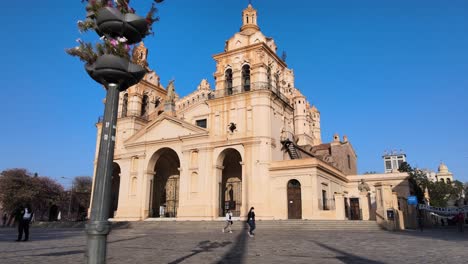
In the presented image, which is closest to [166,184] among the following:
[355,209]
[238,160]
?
[238,160]

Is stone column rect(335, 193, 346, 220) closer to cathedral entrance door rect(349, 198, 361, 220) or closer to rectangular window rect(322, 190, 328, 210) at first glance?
rectangular window rect(322, 190, 328, 210)

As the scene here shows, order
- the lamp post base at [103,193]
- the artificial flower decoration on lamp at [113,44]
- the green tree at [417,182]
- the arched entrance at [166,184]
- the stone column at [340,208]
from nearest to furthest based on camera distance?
the lamp post base at [103,193] < the artificial flower decoration on lamp at [113,44] < the stone column at [340,208] < the arched entrance at [166,184] < the green tree at [417,182]

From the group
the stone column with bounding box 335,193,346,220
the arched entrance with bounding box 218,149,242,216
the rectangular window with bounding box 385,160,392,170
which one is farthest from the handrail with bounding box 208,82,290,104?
the rectangular window with bounding box 385,160,392,170

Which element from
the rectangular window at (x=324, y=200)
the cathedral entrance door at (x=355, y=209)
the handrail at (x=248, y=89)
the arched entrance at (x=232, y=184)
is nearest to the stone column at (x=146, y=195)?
the arched entrance at (x=232, y=184)

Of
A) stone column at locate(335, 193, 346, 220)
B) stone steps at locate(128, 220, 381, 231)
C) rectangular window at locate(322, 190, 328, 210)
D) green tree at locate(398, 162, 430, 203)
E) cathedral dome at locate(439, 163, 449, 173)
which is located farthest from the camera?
cathedral dome at locate(439, 163, 449, 173)

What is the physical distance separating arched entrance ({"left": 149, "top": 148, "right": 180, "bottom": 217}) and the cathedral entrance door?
19.6m

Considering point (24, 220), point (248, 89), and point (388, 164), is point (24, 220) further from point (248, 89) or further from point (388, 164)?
point (388, 164)

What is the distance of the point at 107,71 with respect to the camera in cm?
384

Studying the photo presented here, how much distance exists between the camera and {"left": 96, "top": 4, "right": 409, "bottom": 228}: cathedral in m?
29.2

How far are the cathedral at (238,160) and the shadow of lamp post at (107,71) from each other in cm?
2373

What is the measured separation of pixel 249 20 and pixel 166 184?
21134 millimetres

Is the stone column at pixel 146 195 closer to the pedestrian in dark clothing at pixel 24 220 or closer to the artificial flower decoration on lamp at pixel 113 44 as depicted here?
the pedestrian in dark clothing at pixel 24 220

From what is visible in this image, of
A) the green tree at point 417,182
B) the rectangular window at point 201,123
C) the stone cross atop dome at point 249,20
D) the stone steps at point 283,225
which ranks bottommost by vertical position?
the stone steps at point 283,225

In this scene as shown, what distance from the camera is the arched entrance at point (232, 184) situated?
3397cm
